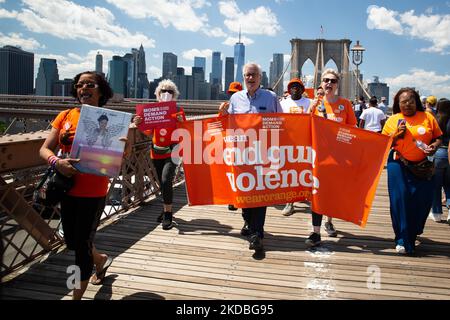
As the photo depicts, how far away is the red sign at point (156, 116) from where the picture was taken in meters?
4.45

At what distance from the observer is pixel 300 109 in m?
5.20

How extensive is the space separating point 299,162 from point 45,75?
12038cm

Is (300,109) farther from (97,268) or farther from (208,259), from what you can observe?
(97,268)

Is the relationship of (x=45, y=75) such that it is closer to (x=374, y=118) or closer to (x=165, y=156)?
(x=374, y=118)

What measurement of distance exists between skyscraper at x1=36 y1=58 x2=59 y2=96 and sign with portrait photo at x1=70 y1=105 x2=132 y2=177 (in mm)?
111632

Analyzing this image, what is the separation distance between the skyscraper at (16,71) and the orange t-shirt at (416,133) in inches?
4965

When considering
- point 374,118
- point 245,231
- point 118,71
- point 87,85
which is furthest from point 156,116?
point 118,71

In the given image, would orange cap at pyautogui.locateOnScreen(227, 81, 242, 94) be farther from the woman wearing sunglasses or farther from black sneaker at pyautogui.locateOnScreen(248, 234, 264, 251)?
black sneaker at pyautogui.locateOnScreen(248, 234, 264, 251)

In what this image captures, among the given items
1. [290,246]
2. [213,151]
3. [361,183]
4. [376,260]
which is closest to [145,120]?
[213,151]

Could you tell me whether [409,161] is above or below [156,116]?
below

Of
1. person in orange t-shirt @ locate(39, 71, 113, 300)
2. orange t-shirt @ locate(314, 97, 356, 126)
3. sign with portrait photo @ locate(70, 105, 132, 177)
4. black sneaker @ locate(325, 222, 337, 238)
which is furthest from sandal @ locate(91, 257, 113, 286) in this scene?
orange t-shirt @ locate(314, 97, 356, 126)

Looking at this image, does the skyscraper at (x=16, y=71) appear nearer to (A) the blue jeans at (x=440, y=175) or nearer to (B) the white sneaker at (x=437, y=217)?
(A) the blue jeans at (x=440, y=175)

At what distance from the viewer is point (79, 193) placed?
2.61 metres
